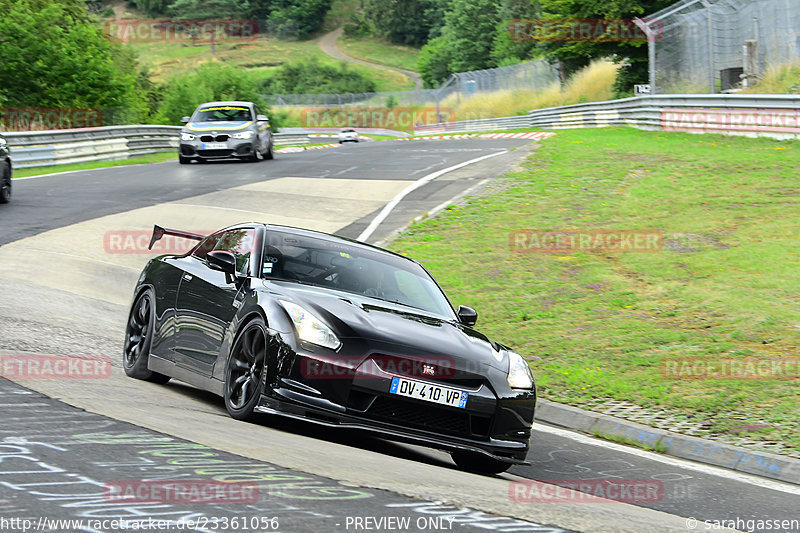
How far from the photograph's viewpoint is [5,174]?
63.5 feet

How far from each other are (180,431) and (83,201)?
51.3 ft

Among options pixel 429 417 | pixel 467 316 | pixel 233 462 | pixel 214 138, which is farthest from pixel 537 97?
pixel 233 462

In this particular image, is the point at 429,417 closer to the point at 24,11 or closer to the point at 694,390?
the point at 694,390

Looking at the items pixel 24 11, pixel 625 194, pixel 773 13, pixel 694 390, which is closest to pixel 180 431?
pixel 694 390

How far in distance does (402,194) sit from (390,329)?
50.2ft

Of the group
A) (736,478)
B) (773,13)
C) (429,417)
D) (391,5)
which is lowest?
(736,478)

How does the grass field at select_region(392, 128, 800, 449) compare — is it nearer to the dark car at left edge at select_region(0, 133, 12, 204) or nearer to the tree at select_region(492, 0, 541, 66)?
the dark car at left edge at select_region(0, 133, 12, 204)

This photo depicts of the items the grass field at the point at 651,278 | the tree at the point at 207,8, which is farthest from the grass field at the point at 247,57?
the grass field at the point at 651,278

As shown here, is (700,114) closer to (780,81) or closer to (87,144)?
(780,81)

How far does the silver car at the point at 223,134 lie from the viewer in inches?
1198

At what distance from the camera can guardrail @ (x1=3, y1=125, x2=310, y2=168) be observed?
95.0ft

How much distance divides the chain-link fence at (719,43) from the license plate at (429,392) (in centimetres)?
2607

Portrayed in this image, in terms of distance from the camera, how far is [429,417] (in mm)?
6676

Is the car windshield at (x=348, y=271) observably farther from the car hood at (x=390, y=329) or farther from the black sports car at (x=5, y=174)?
the black sports car at (x=5, y=174)
